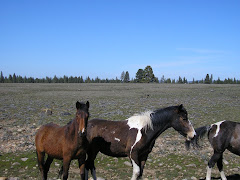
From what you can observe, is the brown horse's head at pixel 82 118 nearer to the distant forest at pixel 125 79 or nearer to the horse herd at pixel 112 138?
the horse herd at pixel 112 138

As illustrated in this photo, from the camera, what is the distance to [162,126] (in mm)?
6637

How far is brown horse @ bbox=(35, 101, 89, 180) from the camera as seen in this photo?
539 centimetres

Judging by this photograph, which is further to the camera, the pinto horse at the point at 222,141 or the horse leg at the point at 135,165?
the pinto horse at the point at 222,141

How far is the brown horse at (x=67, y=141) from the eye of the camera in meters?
5.39

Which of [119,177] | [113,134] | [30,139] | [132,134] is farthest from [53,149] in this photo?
[30,139]

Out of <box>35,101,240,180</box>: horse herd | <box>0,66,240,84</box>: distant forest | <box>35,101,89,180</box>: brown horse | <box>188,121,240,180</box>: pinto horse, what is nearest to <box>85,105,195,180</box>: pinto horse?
<box>35,101,240,180</box>: horse herd

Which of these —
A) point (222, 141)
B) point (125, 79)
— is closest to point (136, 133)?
point (222, 141)

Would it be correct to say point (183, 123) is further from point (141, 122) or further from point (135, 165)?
point (135, 165)

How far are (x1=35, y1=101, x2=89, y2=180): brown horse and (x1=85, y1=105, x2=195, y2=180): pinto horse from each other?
0.97 metres

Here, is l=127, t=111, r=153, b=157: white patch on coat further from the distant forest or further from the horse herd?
the distant forest

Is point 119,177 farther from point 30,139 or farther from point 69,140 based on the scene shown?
point 30,139

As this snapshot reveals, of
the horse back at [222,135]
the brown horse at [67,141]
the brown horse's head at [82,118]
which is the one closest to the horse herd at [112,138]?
the brown horse at [67,141]

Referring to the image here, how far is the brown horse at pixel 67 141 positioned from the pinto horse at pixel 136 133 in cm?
97

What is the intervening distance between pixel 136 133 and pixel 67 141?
1.90 meters
